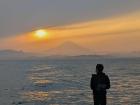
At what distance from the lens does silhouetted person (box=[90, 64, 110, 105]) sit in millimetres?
12688

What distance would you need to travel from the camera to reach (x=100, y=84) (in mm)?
12703

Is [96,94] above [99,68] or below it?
below

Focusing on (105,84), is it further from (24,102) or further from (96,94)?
(24,102)

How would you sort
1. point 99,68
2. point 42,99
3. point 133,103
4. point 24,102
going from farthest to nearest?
point 42,99 < point 24,102 < point 133,103 < point 99,68

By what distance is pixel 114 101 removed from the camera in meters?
30.4

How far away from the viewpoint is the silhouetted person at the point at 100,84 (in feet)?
41.6

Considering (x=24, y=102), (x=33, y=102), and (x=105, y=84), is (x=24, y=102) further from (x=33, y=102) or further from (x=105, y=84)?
(x=105, y=84)

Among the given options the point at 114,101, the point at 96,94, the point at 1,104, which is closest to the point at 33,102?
the point at 1,104

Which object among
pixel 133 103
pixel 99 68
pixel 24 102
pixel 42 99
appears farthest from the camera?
pixel 42 99

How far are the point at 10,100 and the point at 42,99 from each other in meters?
2.49

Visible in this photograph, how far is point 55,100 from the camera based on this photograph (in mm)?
31812

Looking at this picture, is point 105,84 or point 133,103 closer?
point 105,84

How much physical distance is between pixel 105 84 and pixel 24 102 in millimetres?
18618

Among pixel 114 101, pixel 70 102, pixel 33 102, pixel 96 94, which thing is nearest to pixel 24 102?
pixel 33 102
